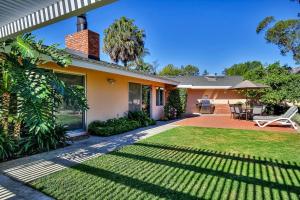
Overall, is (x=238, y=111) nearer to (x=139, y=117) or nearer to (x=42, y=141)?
(x=139, y=117)

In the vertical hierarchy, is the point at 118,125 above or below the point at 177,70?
below

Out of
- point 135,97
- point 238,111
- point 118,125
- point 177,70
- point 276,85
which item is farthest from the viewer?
point 177,70

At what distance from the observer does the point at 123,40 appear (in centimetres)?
2977

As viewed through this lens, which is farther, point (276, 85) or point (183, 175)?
point (276, 85)

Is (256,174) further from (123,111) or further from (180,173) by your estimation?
(123,111)

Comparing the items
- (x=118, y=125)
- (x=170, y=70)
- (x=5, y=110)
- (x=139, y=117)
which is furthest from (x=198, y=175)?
(x=170, y=70)

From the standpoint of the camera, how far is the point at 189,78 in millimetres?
26547

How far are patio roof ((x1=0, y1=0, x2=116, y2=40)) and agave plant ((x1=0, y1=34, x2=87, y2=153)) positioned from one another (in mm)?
684

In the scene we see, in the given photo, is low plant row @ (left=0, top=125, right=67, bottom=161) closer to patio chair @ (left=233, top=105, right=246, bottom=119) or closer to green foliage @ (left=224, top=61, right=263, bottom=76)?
patio chair @ (left=233, top=105, right=246, bottom=119)

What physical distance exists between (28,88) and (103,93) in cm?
645

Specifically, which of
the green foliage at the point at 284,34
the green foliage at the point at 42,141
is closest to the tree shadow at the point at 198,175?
the green foliage at the point at 42,141

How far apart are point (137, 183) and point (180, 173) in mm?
1071

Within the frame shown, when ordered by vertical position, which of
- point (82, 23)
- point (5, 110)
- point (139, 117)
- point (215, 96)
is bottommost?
point (139, 117)

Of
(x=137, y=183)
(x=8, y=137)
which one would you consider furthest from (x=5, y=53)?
(x=137, y=183)
